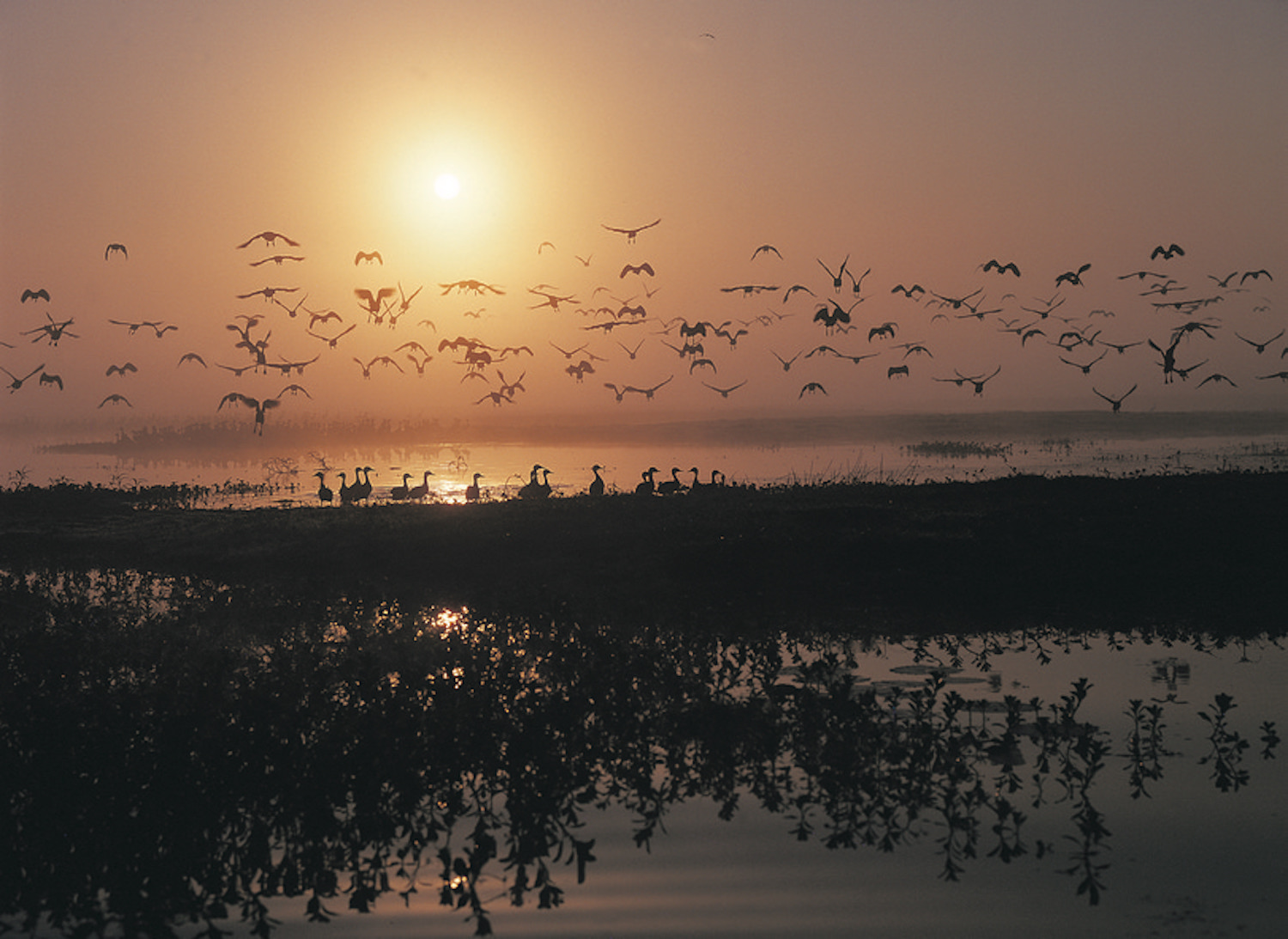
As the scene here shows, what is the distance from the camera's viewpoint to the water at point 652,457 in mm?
43781

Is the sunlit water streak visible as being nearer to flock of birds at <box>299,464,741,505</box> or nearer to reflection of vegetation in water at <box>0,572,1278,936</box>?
reflection of vegetation in water at <box>0,572,1278,936</box>

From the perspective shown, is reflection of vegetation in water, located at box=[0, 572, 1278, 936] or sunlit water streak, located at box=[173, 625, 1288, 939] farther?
reflection of vegetation in water, located at box=[0, 572, 1278, 936]

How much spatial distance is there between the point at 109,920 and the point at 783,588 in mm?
13620

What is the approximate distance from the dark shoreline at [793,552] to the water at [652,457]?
784 cm

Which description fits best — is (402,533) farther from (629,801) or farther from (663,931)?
(663,931)

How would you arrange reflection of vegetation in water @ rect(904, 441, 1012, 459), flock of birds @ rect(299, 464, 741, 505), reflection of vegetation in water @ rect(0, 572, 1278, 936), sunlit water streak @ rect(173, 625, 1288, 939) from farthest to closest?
reflection of vegetation in water @ rect(904, 441, 1012, 459) < flock of birds @ rect(299, 464, 741, 505) < reflection of vegetation in water @ rect(0, 572, 1278, 936) < sunlit water streak @ rect(173, 625, 1288, 939)

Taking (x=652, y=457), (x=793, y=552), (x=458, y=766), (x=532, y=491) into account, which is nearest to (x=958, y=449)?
(x=652, y=457)

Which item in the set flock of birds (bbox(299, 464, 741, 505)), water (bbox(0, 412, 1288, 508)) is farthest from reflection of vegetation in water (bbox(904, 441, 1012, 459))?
flock of birds (bbox(299, 464, 741, 505))

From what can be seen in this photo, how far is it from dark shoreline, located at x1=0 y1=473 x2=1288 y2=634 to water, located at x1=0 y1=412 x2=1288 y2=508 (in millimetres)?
7845

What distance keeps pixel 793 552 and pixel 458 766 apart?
479 inches

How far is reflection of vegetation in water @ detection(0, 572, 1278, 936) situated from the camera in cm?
856

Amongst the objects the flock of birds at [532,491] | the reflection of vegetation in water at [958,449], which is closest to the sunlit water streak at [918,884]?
the flock of birds at [532,491]

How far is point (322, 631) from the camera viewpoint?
16.6 m

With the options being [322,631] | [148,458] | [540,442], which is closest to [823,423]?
[540,442]
